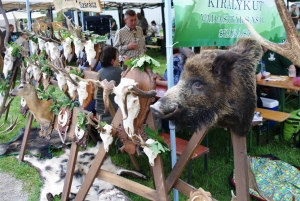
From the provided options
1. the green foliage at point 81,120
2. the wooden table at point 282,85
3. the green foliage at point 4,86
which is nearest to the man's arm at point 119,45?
the green foliage at point 4,86

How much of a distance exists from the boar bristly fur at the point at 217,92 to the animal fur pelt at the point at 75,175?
1.28m

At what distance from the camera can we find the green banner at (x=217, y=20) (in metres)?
2.25

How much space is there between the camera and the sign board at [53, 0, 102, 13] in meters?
3.04

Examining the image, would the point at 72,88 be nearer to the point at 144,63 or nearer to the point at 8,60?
the point at 144,63

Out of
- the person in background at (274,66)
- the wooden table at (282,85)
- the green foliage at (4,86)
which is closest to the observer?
the green foliage at (4,86)

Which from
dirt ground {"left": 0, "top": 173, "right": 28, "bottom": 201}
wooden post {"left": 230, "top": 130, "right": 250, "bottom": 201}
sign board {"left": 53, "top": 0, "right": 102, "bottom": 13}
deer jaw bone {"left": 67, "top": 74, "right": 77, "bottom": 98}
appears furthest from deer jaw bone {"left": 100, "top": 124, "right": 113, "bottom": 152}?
dirt ground {"left": 0, "top": 173, "right": 28, "bottom": 201}

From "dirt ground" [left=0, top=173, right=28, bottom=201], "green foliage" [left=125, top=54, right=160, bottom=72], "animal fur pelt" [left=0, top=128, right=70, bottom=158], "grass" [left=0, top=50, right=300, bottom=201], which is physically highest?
"green foliage" [left=125, top=54, right=160, bottom=72]

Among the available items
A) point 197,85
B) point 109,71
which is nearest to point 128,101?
point 197,85

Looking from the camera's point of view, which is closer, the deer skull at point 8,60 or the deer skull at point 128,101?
the deer skull at point 128,101

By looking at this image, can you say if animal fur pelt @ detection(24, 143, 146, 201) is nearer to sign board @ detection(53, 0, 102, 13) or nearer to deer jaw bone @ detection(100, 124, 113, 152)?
deer jaw bone @ detection(100, 124, 113, 152)

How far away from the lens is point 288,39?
1.55 meters

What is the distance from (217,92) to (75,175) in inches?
92.2

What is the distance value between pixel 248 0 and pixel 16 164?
332 centimetres

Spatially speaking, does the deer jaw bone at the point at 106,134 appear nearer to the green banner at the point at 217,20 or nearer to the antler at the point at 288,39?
the green banner at the point at 217,20
